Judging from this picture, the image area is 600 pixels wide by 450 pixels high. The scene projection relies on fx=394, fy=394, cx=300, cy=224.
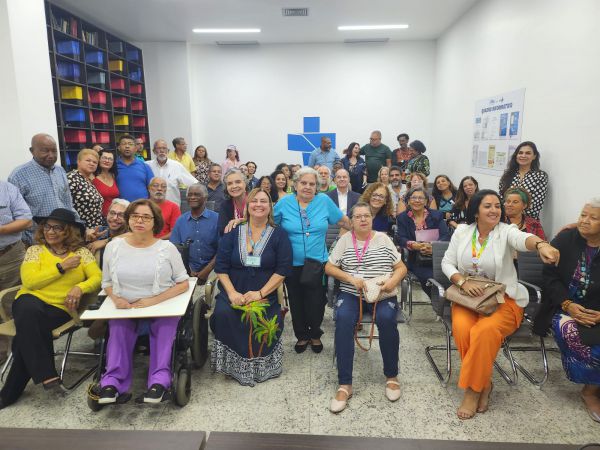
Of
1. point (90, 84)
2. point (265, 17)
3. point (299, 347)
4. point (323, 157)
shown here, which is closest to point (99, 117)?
point (90, 84)

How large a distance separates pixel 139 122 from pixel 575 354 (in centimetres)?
868

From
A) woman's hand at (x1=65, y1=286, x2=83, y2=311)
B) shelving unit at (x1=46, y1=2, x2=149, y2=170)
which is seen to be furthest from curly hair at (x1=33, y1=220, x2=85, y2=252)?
shelving unit at (x1=46, y1=2, x2=149, y2=170)

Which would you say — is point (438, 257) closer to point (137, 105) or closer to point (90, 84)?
point (90, 84)

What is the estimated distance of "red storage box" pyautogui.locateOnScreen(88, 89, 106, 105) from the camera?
681 cm

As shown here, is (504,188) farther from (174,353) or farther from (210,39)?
(210,39)

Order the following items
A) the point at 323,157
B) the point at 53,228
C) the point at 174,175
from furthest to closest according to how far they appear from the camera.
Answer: the point at 323,157 < the point at 174,175 < the point at 53,228

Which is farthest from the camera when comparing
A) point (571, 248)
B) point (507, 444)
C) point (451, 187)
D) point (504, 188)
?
point (451, 187)

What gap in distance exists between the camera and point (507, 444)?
1.16 m

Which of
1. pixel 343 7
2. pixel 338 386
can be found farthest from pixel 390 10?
pixel 338 386

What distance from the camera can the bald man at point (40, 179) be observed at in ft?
10.6

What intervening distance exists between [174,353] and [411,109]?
8.05 meters

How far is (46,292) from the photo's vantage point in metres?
2.64

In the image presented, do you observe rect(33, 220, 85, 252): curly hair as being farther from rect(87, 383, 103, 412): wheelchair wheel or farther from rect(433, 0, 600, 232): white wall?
rect(433, 0, 600, 232): white wall

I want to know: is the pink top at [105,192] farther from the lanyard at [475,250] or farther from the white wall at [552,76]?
the white wall at [552,76]
